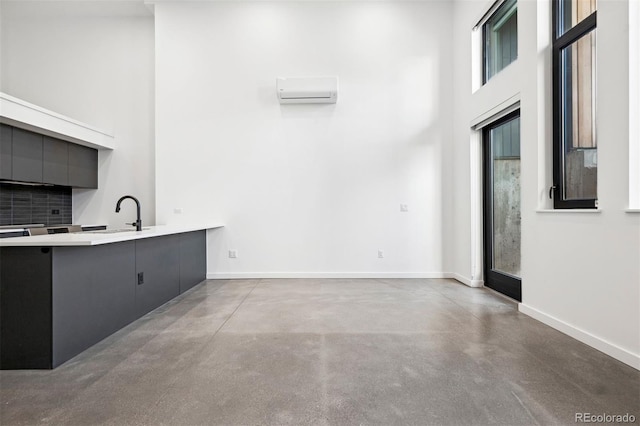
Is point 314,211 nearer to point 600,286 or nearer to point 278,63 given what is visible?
point 278,63

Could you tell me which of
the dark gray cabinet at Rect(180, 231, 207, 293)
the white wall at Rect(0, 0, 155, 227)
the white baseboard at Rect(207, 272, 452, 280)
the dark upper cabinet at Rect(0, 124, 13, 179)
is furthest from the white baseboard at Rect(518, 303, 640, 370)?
the dark upper cabinet at Rect(0, 124, 13, 179)

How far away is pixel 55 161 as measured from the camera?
4422mm

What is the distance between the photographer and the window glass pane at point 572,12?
2562 mm

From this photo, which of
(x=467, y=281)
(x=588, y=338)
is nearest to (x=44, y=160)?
(x=467, y=281)

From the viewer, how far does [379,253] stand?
495 centimetres

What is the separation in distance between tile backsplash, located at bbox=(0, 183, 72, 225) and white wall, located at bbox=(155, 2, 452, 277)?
61.0 inches

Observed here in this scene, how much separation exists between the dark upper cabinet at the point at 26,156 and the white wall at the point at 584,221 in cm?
554

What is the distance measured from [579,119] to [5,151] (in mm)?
5750

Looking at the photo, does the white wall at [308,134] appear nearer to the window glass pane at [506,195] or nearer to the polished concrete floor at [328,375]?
the window glass pane at [506,195]

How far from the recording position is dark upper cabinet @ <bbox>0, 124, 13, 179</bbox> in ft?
12.2

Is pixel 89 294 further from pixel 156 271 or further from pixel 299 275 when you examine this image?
A: pixel 299 275

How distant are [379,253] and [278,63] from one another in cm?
323

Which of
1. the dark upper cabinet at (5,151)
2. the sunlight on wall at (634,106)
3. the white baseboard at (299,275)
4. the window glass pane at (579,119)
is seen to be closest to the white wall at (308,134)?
the white baseboard at (299,275)

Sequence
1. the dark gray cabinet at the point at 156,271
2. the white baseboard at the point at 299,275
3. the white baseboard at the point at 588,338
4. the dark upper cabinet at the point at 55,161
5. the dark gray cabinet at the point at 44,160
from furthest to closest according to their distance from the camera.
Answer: the white baseboard at the point at 299,275 < the dark upper cabinet at the point at 55,161 < the dark gray cabinet at the point at 44,160 < the dark gray cabinet at the point at 156,271 < the white baseboard at the point at 588,338
